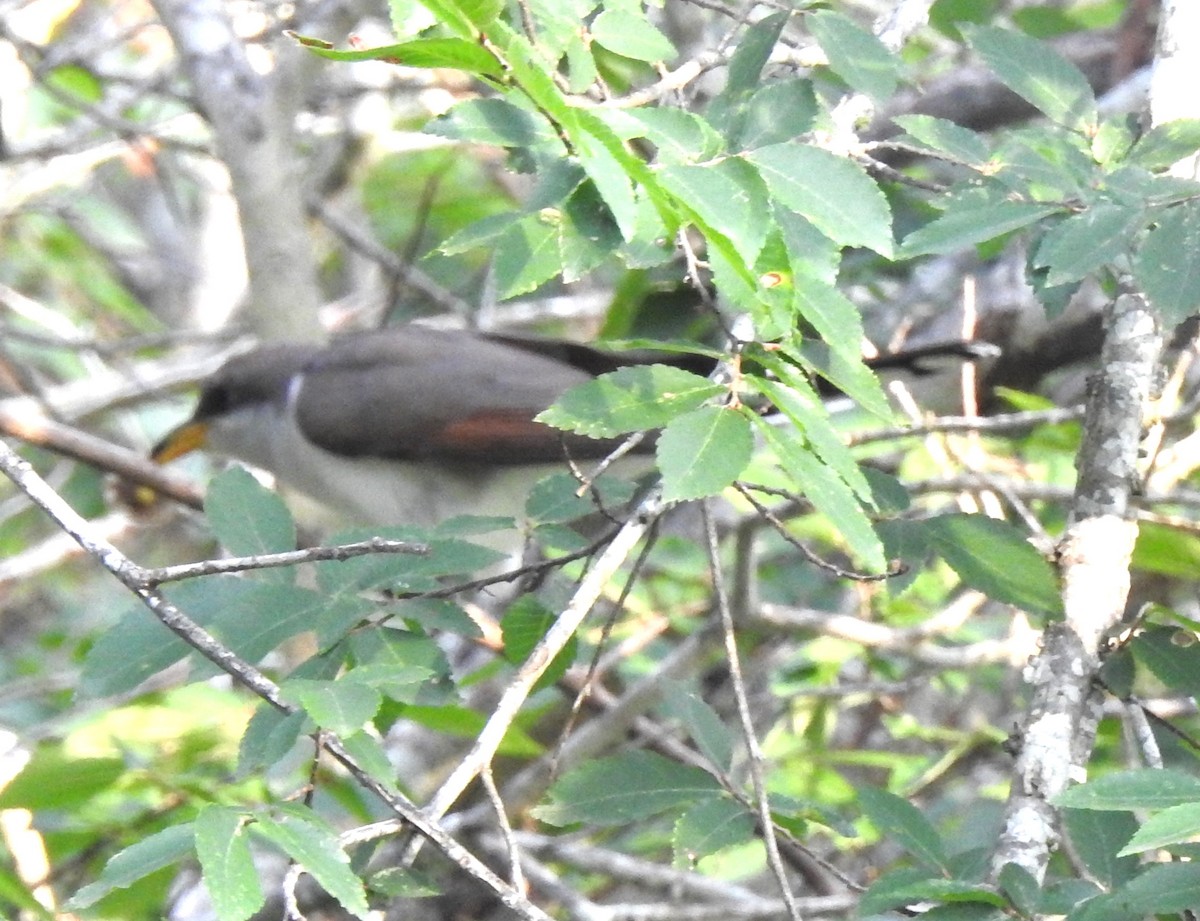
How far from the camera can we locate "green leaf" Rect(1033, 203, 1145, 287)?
156 cm

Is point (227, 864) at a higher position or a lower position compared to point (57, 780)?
higher

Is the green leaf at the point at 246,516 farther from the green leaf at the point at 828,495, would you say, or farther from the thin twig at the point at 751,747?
the green leaf at the point at 828,495

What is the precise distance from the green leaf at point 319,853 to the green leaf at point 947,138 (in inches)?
39.8

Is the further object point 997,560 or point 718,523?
point 718,523

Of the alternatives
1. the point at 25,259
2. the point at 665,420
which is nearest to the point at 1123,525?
the point at 665,420

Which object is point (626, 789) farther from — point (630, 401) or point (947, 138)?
point (947, 138)

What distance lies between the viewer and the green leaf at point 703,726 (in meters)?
1.87

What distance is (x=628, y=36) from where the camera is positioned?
1445 mm

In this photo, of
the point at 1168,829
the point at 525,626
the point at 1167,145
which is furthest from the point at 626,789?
the point at 1167,145

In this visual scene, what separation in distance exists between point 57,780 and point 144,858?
1335 millimetres

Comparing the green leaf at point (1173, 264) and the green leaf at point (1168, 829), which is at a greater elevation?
the green leaf at point (1173, 264)

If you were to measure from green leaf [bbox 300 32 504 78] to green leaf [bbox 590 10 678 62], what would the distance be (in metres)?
0.24

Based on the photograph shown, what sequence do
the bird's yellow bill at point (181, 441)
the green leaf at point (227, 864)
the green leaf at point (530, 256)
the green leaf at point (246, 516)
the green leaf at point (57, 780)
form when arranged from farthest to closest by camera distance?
the bird's yellow bill at point (181, 441) → the green leaf at point (57, 780) → the green leaf at point (246, 516) → the green leaf at point (530, 256) → the green leaf at point (227, 864)

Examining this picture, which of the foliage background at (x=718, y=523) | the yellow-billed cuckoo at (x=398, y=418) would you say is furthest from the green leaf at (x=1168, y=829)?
the yellow-billed cuckoo at (x=398, y=418)
